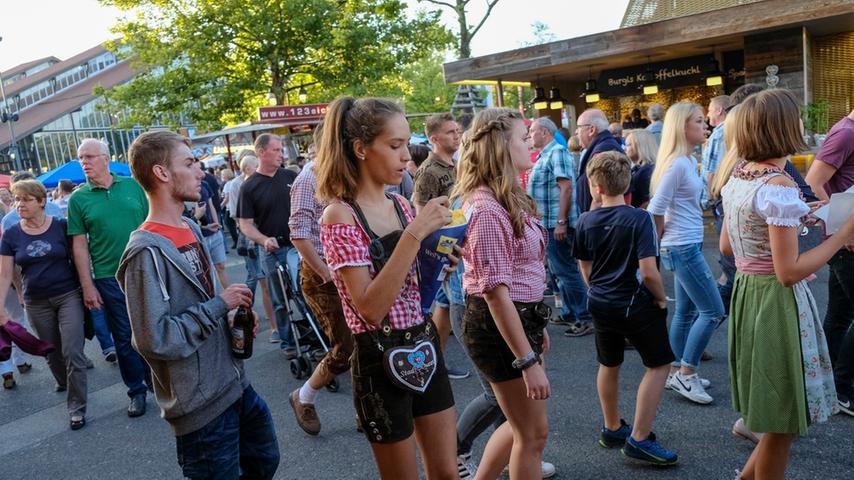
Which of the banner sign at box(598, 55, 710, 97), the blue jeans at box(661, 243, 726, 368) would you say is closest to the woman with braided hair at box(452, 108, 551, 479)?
the blue jeans at box(661, 243, 726, 368)

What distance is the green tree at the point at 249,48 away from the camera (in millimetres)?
23453

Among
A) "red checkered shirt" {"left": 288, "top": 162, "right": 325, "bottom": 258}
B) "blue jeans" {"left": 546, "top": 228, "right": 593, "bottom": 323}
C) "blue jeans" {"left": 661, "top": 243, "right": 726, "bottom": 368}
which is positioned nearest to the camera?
"blue jeans" {"left": 661, "top": 243, "right": 726, "bottom": 368}

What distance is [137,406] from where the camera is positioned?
5047 mm

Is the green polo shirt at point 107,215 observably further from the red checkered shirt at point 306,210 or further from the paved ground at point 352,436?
the red checkered shirt at point 306,210

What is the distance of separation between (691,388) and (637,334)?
44.2 inches

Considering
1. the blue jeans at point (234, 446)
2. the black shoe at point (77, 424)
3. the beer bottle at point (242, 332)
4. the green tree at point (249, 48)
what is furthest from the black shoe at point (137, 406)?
the green tree at point (249, 48)

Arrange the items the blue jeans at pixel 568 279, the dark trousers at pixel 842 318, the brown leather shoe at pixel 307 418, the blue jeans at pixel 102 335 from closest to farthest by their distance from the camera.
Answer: the dark trousers at pixel 842 318 → the brown leather shoe at pixel 307 418 → the blue jeans at pixel 568 279 → the blue jeans at pixel 102 335

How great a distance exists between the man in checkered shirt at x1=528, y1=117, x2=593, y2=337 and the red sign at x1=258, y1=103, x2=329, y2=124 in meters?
15.1

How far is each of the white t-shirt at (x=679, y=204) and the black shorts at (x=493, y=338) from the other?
2.05m

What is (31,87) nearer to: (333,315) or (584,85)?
(584,85)

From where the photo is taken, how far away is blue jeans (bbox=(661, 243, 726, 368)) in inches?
161

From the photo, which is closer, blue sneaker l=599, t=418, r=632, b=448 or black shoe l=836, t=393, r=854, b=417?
blue sneaker l=599, t=418, r=632, b=448

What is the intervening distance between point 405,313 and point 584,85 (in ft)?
66.3

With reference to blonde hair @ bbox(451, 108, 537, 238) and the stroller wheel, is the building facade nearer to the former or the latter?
the stroller wheel
